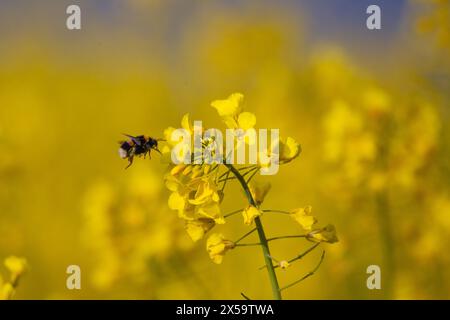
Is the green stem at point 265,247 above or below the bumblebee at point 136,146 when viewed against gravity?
below

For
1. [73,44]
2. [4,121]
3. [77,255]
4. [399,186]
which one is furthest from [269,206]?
[73,44]

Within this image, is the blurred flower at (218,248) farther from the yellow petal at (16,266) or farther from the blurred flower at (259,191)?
the yellow petal at (16,266)

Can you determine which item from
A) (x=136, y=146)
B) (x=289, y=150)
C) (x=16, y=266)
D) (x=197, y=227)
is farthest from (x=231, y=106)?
(x=16, y=266)

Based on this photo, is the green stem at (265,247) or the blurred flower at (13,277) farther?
the blurred flower at (13,277)

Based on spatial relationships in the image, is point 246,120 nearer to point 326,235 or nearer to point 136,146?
point 326,235

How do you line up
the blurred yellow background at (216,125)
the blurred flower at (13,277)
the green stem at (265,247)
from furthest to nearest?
the blurred yellow background at (216,125) < the blurred flower at (13,277) < the green stem at (265,247)

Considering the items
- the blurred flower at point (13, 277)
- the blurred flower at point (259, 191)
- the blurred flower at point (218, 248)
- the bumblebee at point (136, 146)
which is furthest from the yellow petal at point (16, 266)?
the blurred flower at point (259, 191)

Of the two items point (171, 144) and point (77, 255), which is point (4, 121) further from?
point (171, 144)

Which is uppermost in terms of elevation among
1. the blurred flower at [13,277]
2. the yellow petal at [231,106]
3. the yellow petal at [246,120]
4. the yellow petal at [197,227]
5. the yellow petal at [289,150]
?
the yellow petal at [231,106]
